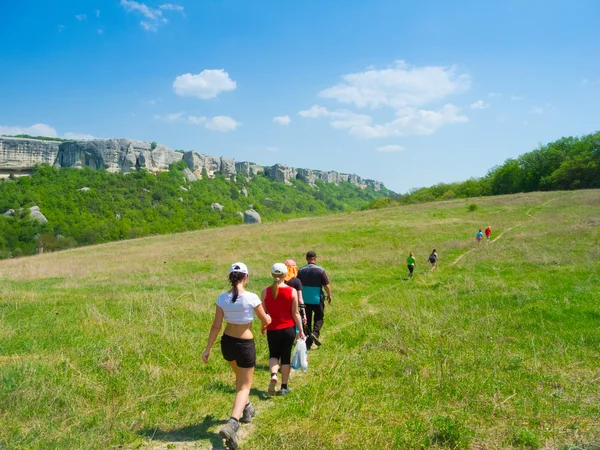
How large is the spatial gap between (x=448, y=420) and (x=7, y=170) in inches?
5492

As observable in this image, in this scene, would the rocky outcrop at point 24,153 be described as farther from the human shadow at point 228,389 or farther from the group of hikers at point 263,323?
the human shadow at point 228,389

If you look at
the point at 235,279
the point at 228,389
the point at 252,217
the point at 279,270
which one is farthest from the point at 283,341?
the point at 252,217

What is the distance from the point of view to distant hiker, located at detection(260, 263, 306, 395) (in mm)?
5320

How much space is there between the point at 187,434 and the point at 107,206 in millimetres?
103990

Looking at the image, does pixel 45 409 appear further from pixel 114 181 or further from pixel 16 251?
pixel 114 181

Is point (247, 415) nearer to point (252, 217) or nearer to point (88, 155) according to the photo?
point (252, 217)

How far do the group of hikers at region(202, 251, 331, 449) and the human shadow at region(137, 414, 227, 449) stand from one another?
1.08 ft

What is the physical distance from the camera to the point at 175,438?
13.8 ft

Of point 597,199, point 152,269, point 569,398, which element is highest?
point 597,199

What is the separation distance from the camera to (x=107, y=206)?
96.0 meters

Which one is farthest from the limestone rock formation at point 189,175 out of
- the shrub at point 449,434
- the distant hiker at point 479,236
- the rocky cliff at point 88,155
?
the shrub at point 449,434

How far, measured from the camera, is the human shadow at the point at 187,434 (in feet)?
13.6

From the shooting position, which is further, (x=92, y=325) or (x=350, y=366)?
(x=92, y=325)

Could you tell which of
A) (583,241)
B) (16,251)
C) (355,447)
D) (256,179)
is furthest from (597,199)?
(256,179)
